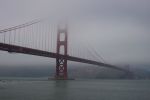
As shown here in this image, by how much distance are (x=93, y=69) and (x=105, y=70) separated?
296 inches

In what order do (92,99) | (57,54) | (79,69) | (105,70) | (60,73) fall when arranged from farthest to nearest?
(79,69) → (105,70) → (60,73) → (57,54) → (92,99)

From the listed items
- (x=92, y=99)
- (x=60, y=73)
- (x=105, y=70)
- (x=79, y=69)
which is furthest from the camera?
(x=79, y=69)

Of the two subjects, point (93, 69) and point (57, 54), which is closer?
point (57, 54)

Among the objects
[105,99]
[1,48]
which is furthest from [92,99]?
[1,48]

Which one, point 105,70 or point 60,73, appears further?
point 105,70

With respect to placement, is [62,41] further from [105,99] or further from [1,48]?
[105,99]

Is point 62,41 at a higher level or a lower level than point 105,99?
higher

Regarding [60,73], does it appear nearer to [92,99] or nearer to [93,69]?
[92,99]

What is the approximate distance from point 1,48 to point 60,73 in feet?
62.9

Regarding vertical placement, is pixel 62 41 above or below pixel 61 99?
above

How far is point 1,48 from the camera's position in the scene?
3394 cm

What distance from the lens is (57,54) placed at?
4688 cm

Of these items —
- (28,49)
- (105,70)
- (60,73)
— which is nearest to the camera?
(28,49)

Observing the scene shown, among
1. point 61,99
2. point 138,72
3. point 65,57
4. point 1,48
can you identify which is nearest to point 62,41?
point 65,57
